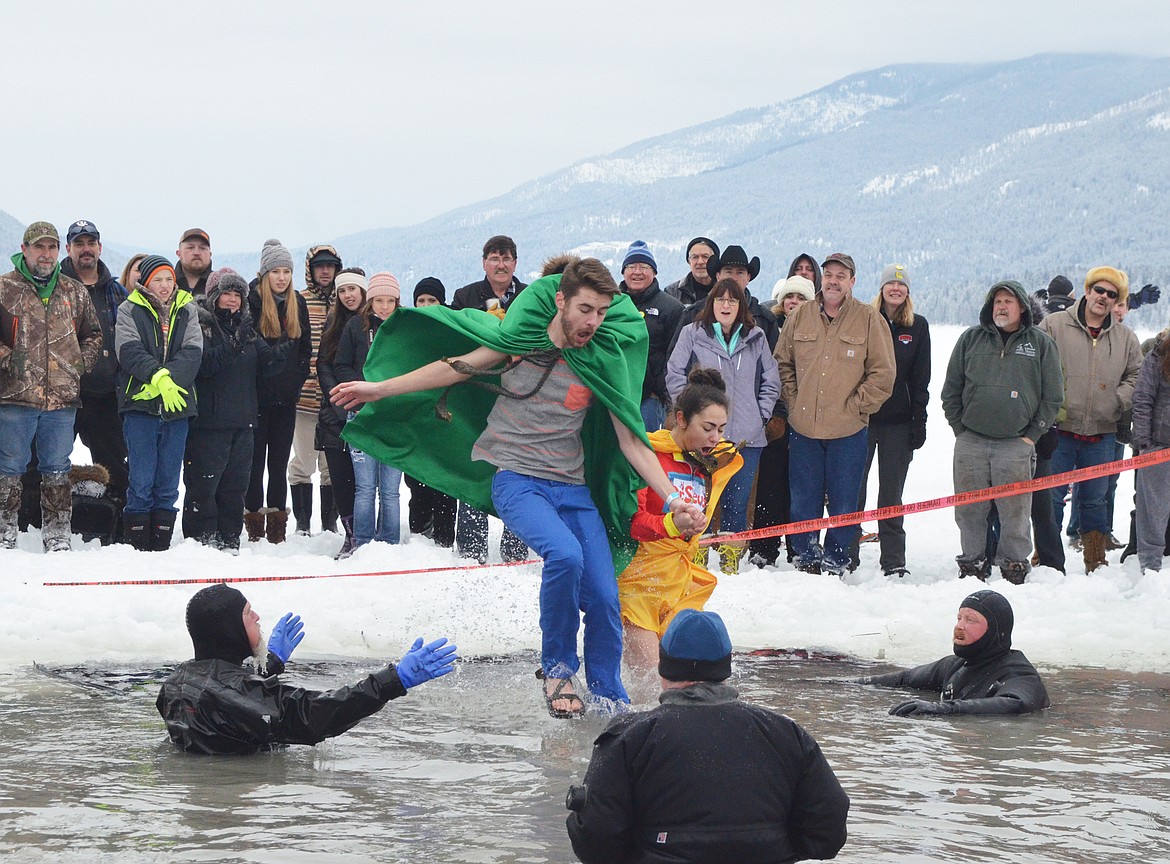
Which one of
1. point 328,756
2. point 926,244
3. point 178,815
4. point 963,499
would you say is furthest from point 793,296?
point 926,244

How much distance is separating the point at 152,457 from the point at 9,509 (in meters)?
1.04

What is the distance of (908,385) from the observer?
1132 centimetres

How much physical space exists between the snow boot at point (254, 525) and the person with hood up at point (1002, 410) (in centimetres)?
550

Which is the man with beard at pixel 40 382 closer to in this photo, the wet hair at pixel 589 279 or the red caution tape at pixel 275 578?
the red caution tape at pixel 275 578

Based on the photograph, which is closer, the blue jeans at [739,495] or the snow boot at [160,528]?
the snow boot at [160,528]

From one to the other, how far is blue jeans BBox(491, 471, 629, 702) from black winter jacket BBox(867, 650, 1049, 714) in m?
1.77

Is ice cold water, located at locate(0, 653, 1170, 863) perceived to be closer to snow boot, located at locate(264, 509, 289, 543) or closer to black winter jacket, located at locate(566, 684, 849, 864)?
black winter jacket, located at locate(566, 684, 849, 864)

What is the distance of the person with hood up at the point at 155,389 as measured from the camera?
34.3 ft

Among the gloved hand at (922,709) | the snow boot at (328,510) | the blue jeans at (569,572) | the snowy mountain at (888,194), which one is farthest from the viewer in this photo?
the snowy mountain at (888,194)

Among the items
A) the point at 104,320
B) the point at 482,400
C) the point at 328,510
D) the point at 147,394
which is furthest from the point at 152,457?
the point at 482,400

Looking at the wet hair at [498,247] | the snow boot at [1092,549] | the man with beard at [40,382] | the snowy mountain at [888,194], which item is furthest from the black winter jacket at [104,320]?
the snowy mountain at [888,194]

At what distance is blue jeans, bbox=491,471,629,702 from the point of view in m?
6.79

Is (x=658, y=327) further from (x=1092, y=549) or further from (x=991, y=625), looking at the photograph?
(x=991, y=625)

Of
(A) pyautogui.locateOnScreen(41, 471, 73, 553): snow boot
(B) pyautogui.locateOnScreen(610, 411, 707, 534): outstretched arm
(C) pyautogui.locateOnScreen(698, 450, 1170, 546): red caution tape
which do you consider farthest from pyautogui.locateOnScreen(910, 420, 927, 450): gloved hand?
(A) pyautogui.locateOnScreen(41, 471, 73, 553): snow boot
